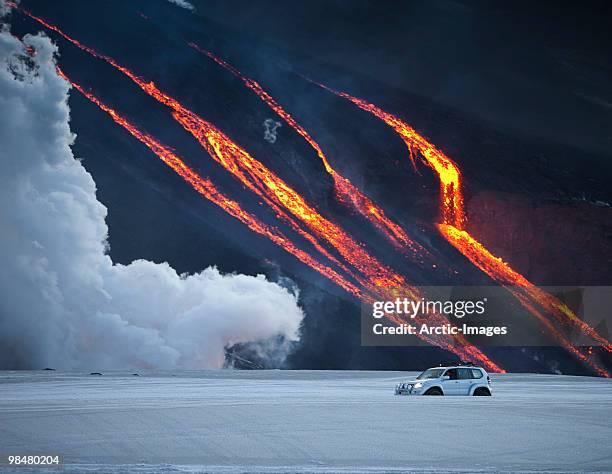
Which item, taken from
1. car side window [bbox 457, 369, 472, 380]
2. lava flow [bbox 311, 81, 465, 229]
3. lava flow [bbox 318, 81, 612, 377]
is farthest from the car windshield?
lava flow [bbox 311, 81, 465, 229]

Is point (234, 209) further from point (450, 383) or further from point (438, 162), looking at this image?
point (450, 383)

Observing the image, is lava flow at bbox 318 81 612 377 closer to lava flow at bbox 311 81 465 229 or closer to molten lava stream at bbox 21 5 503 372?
lava flow at bbox 311 81 465 229

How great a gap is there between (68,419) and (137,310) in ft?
166

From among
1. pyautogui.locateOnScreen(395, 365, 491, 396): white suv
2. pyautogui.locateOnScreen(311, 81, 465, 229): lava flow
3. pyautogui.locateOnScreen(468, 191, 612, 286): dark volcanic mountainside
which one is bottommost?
pyautogui.locateOnScreen(395, 365, 491, 396): white suv

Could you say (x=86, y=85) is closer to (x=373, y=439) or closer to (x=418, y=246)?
(x=418, y=246)

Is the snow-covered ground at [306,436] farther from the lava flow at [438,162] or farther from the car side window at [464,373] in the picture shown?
the lava flow at [438,162]

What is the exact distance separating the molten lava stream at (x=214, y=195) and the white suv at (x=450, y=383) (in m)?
36.7

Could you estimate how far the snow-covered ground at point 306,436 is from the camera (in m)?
14.3

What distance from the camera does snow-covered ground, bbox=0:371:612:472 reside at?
563 inches

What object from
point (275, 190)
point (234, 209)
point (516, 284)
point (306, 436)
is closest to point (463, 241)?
point (516, 284)

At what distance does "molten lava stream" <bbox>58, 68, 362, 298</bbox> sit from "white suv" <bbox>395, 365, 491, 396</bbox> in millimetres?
36735

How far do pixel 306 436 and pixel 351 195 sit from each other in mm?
60749

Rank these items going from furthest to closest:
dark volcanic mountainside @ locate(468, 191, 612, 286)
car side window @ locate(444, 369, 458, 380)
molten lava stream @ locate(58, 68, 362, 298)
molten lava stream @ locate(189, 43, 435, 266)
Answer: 1. dark volcanic mountainside @ locate(468, 191, 612, 286)
2. molten lava stream @ locate(189, 43, 435, 266)
3. molten lava stream @ locate(58, 68, 362, 298)
4. car side window @ locate(444, 369, 458, 380)

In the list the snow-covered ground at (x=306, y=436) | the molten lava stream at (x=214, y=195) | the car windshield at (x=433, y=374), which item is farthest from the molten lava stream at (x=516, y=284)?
the snow-covered ground at (x=306, y=436)
